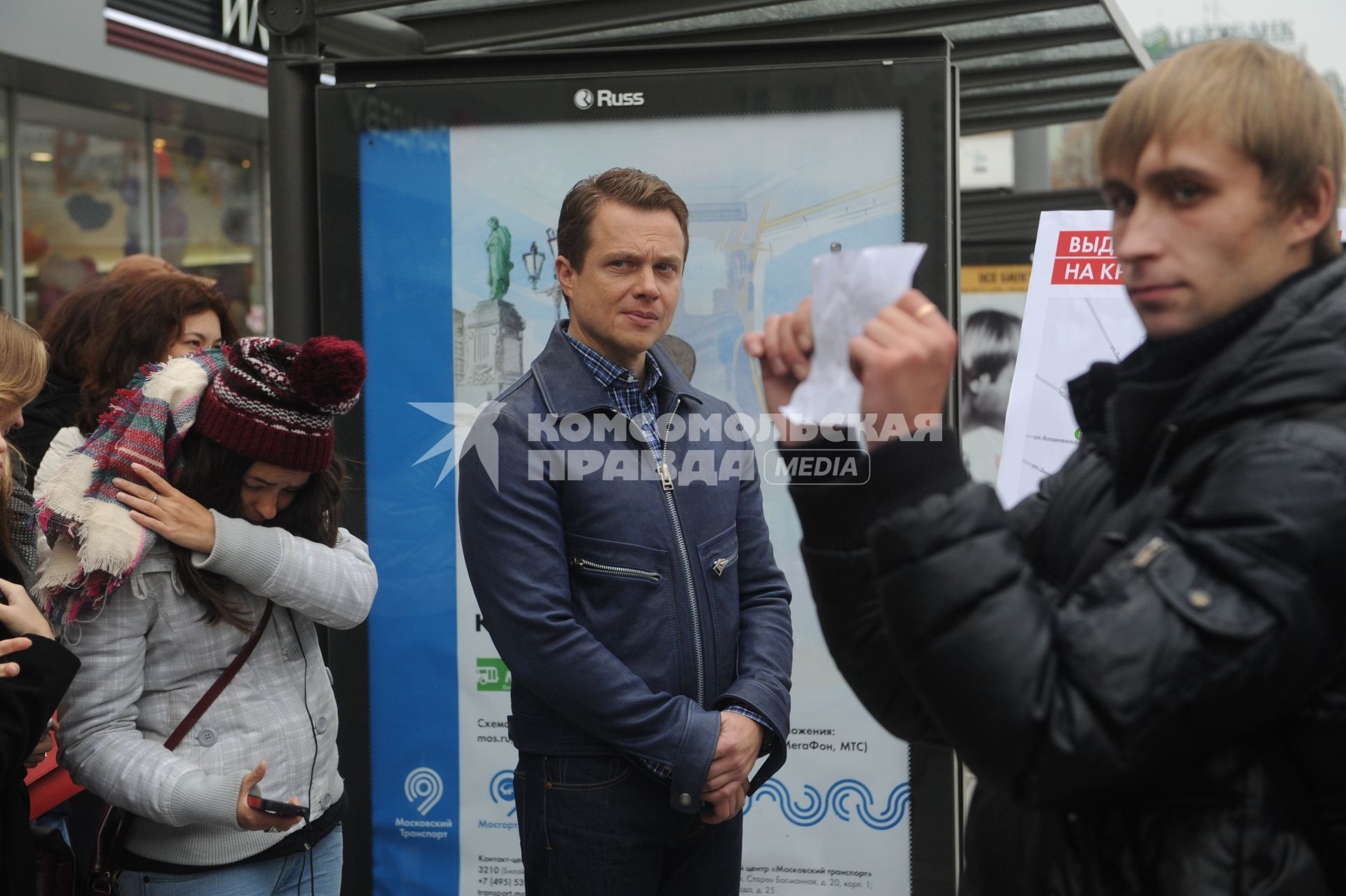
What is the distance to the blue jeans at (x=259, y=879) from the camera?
2607 mm

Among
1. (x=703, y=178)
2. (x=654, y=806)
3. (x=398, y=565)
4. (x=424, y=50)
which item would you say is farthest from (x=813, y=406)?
(x=424, y=50)

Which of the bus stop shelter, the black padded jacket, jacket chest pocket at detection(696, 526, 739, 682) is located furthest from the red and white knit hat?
the black padded jacket

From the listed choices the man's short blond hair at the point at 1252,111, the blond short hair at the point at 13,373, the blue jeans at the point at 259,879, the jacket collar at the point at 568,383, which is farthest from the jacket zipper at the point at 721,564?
the man's short blond hair at the point at 1252,111

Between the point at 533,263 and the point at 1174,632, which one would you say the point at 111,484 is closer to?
the point at 533,263

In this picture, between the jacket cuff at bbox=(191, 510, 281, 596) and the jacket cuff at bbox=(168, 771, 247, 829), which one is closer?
the jacket cuff at bbox=(168, 771, 247, 829)

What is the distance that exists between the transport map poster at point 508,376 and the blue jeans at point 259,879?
3.21 ft

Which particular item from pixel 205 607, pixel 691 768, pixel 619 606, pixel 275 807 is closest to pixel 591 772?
pixel 691 768

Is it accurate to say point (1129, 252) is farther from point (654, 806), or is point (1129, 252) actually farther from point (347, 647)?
point (347, 647)

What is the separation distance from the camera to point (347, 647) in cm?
384

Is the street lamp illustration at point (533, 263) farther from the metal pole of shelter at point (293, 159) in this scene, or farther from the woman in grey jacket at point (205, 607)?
the woman in grey jacket at point (205, 607)

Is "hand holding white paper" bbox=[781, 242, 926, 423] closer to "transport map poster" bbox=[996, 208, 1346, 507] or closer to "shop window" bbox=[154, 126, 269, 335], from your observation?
"transport map poster" bbox=[996, 208, 1346, 507]

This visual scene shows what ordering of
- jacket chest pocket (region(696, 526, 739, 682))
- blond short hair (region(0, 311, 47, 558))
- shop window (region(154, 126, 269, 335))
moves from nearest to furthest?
blond short hair (region(0, 311, 47, 558))
jacket chest pocket (region(696, 526, 739, 682))
shop window (region(154, 126, 269, 335))

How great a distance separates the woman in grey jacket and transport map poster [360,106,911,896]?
0.97 m

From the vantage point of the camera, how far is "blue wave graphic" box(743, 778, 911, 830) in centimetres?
364
